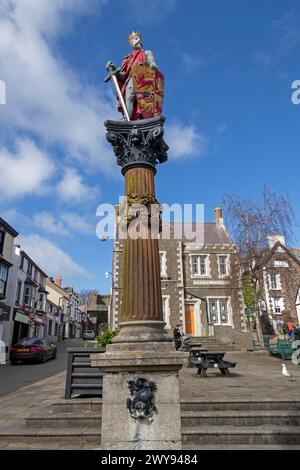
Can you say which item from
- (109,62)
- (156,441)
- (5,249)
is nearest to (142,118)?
(109,62)

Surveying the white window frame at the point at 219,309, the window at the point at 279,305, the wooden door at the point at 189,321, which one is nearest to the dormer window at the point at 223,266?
the white window frame at the point at 219,309

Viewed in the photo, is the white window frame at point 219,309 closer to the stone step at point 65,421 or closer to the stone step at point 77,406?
the stone step at point 77,406

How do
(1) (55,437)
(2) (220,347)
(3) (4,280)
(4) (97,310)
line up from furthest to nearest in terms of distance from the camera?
(4) (97,310), (3) (4,280), (2) (220,347), (1) (55,437)

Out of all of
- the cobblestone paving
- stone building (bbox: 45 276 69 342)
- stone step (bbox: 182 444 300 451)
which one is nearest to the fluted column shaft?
stone step (bbox: 182 444 300 451)

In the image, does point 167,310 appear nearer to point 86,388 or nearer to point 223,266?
point 223,266

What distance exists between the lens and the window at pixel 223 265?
91.7 feet

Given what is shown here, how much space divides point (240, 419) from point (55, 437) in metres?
3.01

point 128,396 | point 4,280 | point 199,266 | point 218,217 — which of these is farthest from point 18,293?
point 128,396

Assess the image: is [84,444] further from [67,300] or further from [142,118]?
[67,300]

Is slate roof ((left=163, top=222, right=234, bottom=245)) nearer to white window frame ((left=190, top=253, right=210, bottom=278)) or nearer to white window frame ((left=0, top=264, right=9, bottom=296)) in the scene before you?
white window frame ((left=190, top=253, right=210, bottom=278))

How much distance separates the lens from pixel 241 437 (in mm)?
4977

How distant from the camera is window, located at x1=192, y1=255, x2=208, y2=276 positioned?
27.8 metres

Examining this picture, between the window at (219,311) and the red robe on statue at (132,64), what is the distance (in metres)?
23.4
